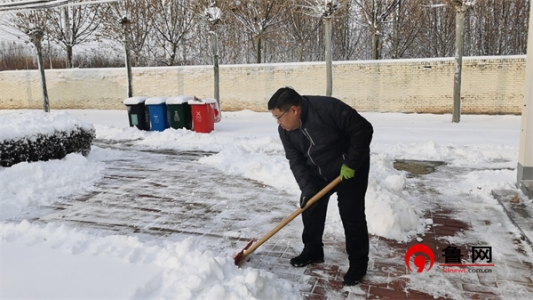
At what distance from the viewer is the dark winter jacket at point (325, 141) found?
9.95ft

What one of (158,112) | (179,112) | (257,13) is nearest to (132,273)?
(179,112)

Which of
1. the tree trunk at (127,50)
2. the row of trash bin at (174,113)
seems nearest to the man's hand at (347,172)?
the row of trash bin at (174,113)

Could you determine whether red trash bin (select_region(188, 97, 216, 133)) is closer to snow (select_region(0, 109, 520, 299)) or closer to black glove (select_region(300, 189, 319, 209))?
snow (select_region(0, 109, 520, 299))

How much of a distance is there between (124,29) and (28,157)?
422 inches

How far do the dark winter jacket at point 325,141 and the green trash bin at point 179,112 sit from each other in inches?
323

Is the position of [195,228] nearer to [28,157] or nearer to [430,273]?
[430,273]

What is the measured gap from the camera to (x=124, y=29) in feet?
53.1

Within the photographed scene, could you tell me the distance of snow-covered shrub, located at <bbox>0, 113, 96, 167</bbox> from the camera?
6512 millimetres

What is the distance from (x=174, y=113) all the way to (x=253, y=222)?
7198mm

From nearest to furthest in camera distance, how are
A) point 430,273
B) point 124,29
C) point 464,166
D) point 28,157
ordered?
1. point 430,273
2. point 28,157
3. point 464,166
4. point 124,29

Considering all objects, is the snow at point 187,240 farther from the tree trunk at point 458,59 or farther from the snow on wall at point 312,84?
the snow on wall at point 312,84

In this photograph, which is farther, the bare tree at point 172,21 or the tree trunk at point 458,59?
the bare tree at point 172,21

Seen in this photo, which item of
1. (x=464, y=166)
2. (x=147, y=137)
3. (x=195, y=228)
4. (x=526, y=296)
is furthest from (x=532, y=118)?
(x=147, y=137)

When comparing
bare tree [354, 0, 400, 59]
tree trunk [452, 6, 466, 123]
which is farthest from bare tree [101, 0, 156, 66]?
tree trunk [452, 6, 466, 123]
